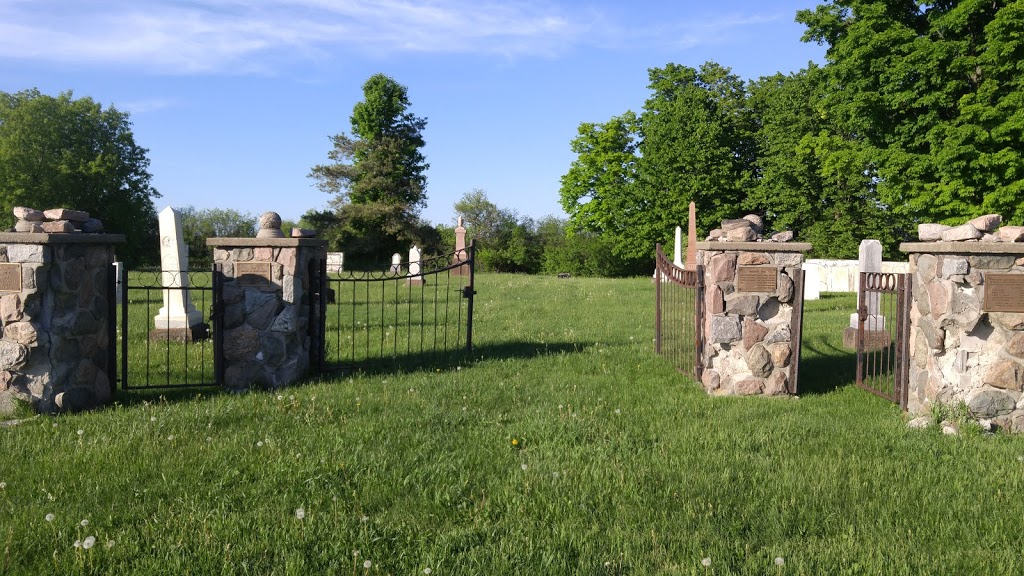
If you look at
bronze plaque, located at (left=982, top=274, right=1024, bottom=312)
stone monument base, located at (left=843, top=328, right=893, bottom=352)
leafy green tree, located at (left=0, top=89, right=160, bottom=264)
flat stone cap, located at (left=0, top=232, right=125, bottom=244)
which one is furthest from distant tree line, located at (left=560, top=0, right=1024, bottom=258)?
leafy green tree, located at (left=0, top=89, right=160, bottom=264)

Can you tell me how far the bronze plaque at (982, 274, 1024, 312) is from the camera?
553cm

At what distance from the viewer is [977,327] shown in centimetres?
565

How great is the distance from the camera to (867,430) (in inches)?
221

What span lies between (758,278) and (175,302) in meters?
9.12

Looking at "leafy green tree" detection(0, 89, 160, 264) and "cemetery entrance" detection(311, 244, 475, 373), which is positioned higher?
"leafy green tree" detection(0, 89, 160, 264)

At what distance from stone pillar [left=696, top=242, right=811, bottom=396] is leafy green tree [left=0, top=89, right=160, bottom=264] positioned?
37.2m

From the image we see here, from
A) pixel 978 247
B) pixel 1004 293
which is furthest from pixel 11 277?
pixel 1004 293

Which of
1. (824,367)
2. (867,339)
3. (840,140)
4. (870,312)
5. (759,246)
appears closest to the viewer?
(759,246)

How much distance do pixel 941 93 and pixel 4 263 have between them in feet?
66.4

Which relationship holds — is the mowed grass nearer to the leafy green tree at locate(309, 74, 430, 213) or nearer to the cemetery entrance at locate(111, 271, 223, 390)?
the cemetery entrance at locate(111, 271, 223, 390)

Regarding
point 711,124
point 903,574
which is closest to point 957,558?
point 903,574

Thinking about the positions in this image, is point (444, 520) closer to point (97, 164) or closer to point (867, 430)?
point (867, 430)

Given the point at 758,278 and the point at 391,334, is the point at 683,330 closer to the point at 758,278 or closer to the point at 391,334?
the point at 758,278

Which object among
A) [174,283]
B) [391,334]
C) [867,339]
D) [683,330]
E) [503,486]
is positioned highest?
[174,283]
